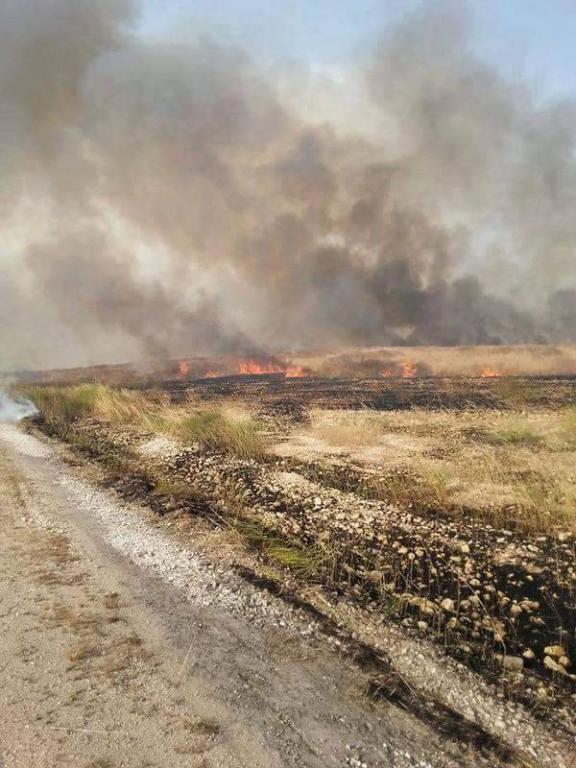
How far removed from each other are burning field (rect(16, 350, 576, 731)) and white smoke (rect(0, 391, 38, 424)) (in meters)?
5.87

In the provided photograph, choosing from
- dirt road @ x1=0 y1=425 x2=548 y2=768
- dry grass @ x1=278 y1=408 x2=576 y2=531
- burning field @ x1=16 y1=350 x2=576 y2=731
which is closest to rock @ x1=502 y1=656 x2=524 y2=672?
burning field @ x1=16 y1=350 x2=576 y2=731

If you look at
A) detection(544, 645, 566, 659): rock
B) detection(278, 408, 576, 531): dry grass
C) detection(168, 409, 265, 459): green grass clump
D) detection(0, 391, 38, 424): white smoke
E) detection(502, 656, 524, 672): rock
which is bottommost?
detection(544, 645, 566, 659): rock

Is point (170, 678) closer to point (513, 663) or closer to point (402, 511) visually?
point (513, 663)

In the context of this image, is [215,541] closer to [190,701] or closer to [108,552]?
[108,552]

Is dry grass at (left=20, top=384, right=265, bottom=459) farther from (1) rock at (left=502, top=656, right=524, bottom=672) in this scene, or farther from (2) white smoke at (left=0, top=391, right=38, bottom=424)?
(1) rock at (left=502, top=656, right=524, bottom=672)

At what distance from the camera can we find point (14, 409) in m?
33.3

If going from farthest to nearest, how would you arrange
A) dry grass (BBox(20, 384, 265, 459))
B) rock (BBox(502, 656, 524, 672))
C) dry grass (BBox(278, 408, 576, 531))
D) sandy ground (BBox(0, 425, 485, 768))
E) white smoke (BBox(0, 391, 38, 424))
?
white smoke (BBox(0, 391, 38, 424)) → dry grass (BBox(20, 384, 265, 459)) → dry grass (BBox(278, 408, 576, 531)) → rock (BBox(502, 656, 524, 672)) → sandy ground (BBox(0, 425, 485, 768))

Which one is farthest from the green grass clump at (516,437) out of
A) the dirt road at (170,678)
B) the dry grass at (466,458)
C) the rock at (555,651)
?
the dirt road at (170,678)

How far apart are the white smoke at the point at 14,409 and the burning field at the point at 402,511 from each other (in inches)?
231

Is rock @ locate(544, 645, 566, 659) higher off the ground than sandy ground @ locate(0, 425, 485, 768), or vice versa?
sandy ground @ locate(0, 425, 485, 768)

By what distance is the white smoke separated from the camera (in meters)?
29.8

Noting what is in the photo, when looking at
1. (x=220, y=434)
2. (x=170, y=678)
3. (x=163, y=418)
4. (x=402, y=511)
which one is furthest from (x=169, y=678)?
(x=163, y=418)

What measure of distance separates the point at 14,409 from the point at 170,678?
33328 millimetres

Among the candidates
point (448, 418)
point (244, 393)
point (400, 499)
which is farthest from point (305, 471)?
point (244, 393)
